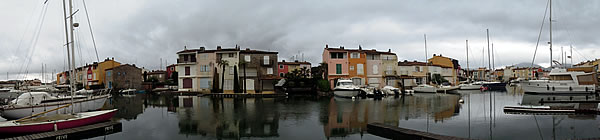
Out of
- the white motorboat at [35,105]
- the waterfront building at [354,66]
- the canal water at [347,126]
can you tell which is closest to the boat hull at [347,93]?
the waterfront building at [354,66]

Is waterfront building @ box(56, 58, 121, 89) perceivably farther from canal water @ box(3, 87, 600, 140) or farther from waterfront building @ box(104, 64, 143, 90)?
canal water @ box(3, 87, 600, 140)

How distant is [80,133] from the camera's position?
14586 millimetres

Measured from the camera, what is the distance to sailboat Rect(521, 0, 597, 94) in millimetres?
36406

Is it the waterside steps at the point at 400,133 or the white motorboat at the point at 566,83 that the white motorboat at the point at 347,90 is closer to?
the waterside steps at the point at 400,133

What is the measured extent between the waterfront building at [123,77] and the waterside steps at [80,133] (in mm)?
47464

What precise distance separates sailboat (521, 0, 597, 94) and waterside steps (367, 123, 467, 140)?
32.2 metres

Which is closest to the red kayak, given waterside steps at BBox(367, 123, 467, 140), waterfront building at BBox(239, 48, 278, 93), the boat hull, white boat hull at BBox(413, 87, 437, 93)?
waterside steps at BBox(367, 123, 467, 140)

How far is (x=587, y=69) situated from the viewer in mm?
37469

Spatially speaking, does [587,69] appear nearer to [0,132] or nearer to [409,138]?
[409,138]

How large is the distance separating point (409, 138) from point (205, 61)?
1645 inches

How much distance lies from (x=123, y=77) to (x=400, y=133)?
57.3 m

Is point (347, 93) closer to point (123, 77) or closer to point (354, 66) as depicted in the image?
point (354, 66)

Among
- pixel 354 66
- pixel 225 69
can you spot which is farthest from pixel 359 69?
pixel 225 69

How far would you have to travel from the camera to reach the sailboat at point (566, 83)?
36.4 metres
